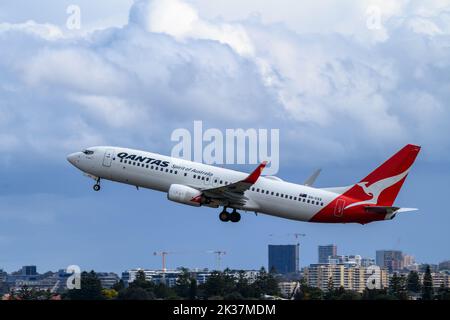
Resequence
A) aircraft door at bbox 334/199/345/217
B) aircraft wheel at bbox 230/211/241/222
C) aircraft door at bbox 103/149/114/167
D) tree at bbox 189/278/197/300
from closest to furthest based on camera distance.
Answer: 1. tree at bbox 189/278/197/300
2. aircraft door at bbox 334/199/345/217
3. aircraft door at bbox 103/149/114/167
4. aircraft wheel at bbox 230/211/241/222

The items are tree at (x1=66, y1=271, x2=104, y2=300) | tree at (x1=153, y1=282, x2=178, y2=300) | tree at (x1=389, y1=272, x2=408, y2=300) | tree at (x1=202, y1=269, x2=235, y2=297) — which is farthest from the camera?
tree at (x1=389, y1=272, x2=408, y2=300)

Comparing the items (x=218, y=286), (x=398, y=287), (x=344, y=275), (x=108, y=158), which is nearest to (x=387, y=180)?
(x=398, y=287)

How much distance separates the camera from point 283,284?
5640 inches

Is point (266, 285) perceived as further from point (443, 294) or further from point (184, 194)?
point (443, 294)

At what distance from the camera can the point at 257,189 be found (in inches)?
4245

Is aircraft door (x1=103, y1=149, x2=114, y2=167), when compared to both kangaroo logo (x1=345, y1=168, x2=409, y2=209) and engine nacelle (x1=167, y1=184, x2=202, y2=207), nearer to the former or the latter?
engine nacelle (x1=167, y1=184, x2=202, y2=207)

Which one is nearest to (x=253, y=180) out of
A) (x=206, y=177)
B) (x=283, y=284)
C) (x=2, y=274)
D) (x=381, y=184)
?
(x=206, y=177)

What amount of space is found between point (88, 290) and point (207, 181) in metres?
13.9

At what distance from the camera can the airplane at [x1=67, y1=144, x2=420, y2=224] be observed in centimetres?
10681

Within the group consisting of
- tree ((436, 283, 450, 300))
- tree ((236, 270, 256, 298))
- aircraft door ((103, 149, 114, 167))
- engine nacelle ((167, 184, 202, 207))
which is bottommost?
tree ((436, 283, 450, 300))

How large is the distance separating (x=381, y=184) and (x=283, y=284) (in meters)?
37.5

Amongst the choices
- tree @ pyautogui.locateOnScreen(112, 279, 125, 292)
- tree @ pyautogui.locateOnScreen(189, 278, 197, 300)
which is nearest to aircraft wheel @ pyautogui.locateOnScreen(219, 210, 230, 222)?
tree @ pyautogui.locateOnScreen(189, 278, 197, 300)
